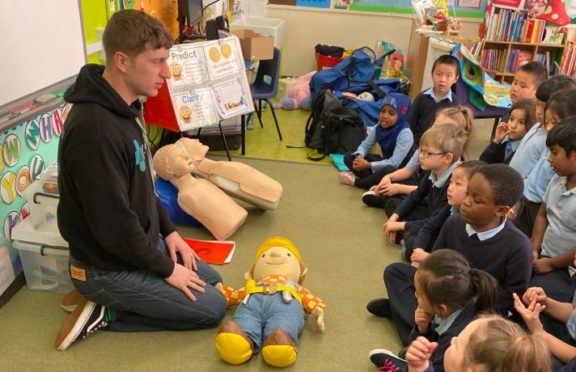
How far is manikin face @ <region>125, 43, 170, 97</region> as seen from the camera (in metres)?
1.69

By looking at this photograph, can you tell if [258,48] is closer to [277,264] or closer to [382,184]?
[382,184]

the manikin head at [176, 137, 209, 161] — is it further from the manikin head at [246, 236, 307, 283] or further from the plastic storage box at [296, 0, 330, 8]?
the plastic storage box at [296, 0, 330, 8]

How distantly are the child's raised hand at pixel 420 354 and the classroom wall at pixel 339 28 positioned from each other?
17.5 feet

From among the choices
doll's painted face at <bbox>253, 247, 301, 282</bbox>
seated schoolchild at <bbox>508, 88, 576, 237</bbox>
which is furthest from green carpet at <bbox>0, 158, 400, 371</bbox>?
seated schoolchild at <bbox>508, 88, 576, 237</bbox>

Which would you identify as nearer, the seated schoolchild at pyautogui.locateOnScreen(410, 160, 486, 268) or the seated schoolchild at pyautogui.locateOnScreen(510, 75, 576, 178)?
the seated schoolchild at pyautogui.locateOnScreen(410, 160, 486, 268)

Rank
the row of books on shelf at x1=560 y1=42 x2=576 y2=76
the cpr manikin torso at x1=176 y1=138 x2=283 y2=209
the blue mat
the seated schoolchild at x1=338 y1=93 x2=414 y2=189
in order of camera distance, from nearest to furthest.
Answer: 1. the cpr manikin torso at x1=176 y1=138 x2=283 y2=209
2. the seated schoolchild at x1=338 y1=93 x2=414 y2=189
3. the blue mat
4. the row of books on shelf at x1=560 y1=42 x2=576 y2=76

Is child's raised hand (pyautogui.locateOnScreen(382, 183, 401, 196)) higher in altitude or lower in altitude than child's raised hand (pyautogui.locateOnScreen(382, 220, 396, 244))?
higher

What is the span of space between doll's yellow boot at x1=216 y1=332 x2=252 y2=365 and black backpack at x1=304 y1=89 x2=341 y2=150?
2486mm

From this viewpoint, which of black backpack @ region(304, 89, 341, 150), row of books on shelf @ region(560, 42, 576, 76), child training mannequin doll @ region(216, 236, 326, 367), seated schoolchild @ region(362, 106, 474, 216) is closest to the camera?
child training mannequin doll @ region(216, 236, 326, 367)

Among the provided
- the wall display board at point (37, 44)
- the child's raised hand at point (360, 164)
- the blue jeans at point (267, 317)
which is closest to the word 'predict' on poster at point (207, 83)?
the wall display board at point (37, 44)

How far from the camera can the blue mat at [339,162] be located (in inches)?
147

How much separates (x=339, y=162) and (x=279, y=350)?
225 cm

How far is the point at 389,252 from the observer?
8.84 ft

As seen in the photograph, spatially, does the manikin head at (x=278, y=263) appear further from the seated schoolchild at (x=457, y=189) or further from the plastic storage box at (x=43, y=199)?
the plastic storage box at (x=43, y=199)
